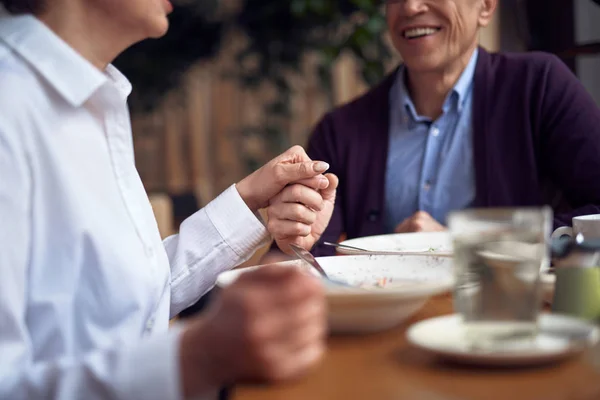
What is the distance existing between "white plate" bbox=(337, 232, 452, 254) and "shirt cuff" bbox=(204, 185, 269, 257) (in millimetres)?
139

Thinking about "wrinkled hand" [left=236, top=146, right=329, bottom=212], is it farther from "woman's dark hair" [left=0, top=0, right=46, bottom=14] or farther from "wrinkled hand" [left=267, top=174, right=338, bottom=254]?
"woman's dark hair" [left=0, top=0, right=46, bottom=14]

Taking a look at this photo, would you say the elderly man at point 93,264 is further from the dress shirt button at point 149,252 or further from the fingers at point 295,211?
the fingers at point 295,211

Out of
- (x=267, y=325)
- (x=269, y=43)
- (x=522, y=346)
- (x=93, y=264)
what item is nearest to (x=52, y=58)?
(x=93, y=264)

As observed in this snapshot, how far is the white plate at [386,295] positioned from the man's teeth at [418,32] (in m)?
1.12

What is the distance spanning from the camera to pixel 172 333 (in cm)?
65

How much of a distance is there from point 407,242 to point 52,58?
60cm

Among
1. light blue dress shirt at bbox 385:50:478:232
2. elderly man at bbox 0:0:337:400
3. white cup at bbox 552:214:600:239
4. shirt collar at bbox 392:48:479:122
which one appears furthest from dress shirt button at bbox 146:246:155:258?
shirt collar at bbox 392:48:479:122

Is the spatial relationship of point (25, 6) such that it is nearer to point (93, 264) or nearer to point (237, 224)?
point (93, 264)

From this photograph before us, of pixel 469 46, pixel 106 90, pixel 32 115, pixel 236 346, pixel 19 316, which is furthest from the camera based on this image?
pixel 469 46

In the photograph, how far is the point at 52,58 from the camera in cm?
89

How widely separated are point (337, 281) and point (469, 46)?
125 cm

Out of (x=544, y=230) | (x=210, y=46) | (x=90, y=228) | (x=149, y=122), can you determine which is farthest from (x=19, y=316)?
(x=149, y=122)

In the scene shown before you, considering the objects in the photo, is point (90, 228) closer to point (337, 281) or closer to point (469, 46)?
point (337, 281)

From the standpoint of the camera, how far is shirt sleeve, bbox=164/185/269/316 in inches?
46.6
